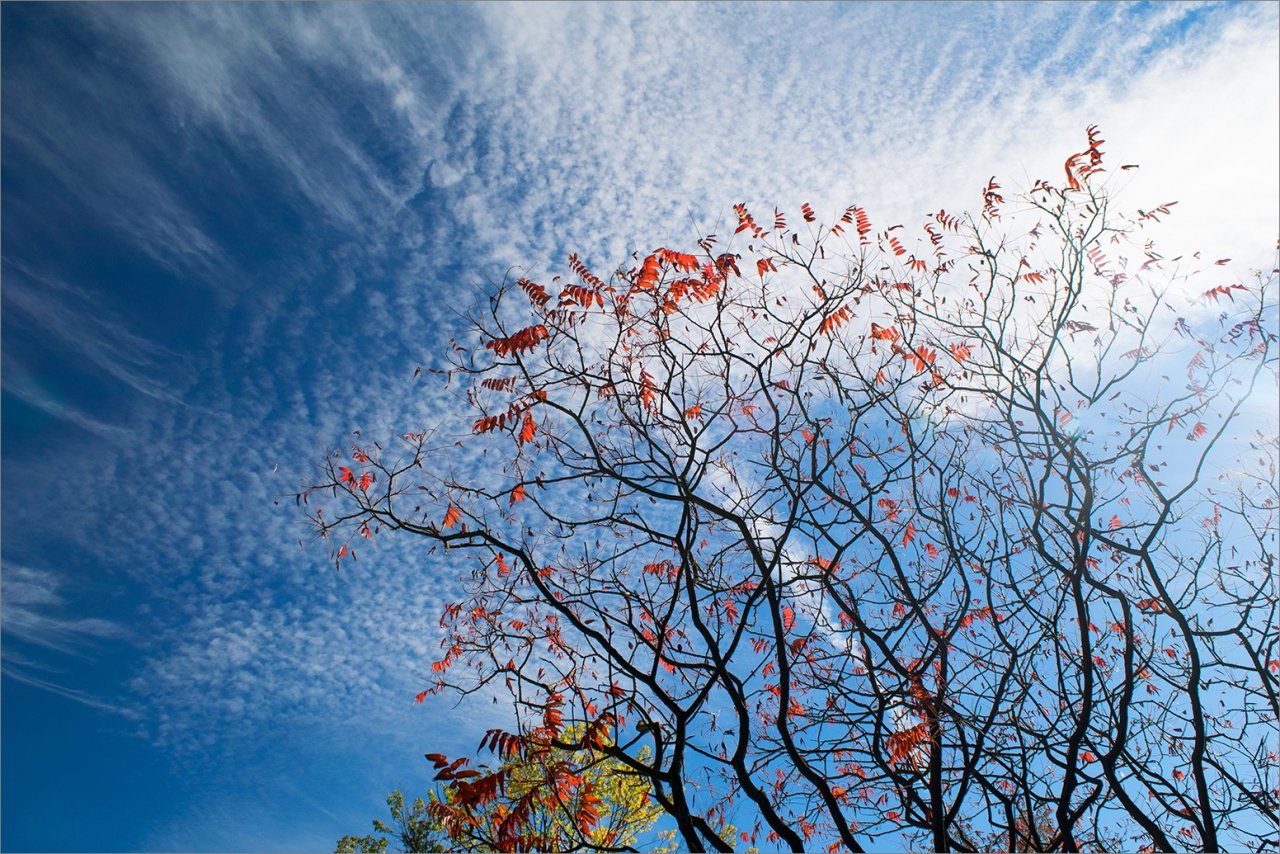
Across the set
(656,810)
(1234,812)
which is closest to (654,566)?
(1234,812)

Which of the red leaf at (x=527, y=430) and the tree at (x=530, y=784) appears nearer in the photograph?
the tree at (x=530, y=784)

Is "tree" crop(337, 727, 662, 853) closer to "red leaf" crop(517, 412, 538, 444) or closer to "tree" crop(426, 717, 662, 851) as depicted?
"tree" crop(426, 717, 662, 851)

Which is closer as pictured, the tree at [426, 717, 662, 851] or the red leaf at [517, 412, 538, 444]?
the tree at [426, 717, 662, 851]

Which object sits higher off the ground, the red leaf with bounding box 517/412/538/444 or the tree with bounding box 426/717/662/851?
the red leaf with bounding box 517/412/538/444

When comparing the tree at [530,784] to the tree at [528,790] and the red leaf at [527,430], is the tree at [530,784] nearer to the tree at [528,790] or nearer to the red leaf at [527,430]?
the tree at [528,790]

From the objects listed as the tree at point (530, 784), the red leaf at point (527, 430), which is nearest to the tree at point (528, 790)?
the tree at point (530, 784)

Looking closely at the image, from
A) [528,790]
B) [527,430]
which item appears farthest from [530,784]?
[527,430]

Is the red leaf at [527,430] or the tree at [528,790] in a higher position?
the red leaf at [527,430]

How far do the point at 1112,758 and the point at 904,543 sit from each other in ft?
8.62

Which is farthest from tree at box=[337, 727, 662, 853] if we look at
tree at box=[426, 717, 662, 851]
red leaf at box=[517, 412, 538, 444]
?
red leaf at box=[517, 412, 538, 444]

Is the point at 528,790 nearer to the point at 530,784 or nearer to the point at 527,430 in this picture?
the point at 530,784

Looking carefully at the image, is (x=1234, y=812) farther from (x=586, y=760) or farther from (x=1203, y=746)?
(x=586, y=760)

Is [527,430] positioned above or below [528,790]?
above

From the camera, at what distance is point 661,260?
635 centimetres
